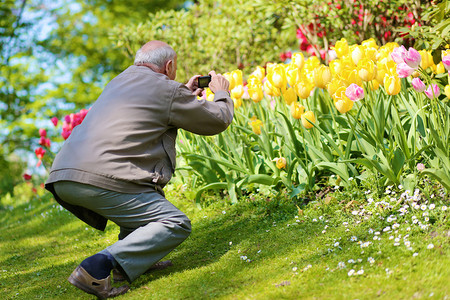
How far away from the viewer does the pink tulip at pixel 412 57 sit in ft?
9.57

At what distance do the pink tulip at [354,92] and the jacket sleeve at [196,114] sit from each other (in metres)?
0.76

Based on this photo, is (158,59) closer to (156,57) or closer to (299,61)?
(156,57)

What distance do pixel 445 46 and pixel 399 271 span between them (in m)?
1.92

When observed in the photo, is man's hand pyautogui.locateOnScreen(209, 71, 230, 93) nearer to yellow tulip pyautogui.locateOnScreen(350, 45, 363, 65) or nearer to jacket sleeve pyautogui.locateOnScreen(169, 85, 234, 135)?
jacket sleeve pyautogui.locateOnScreen(169, 85, 234, 135)

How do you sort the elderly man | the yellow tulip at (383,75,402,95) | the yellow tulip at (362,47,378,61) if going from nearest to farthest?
the elderly man, the yellow tulip at (383,75,402,95), the yellow tulip at (362,47,378,61)

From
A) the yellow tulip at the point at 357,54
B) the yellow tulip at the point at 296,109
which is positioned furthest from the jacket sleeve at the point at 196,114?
the yellow tulip at the point at 357,54

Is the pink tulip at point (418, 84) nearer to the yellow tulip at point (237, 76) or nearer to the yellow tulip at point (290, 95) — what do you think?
the yellow tulip at point (290, 95)

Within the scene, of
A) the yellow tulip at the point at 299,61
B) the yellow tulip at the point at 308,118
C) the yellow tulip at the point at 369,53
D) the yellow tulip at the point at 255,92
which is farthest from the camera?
the yellow tulip at the point at 255,92

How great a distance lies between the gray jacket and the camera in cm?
290

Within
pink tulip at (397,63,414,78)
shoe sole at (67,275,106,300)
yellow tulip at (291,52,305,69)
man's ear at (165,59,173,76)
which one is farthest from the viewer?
yellow tulip at (291,52,305,69)

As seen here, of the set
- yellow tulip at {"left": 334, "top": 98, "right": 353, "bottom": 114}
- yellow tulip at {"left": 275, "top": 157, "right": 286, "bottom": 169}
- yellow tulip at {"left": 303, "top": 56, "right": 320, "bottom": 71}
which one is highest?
yellow tulip at {"left": 303, "top": 56, "right": 320, "bottom": 71}

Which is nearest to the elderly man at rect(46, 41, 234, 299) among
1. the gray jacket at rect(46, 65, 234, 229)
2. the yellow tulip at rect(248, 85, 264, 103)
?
the gray jacket at rect(46, 65, 234, 229)

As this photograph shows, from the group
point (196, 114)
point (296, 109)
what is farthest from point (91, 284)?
point (296, 109)

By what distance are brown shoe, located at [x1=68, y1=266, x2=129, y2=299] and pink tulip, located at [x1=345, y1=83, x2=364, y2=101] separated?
5.92ft
